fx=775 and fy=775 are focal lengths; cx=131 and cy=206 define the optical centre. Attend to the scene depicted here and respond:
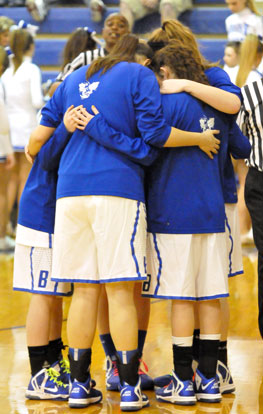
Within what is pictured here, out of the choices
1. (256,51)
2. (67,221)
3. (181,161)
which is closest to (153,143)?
(181,161)

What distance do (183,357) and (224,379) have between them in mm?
291

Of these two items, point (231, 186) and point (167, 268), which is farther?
point (231, 186)

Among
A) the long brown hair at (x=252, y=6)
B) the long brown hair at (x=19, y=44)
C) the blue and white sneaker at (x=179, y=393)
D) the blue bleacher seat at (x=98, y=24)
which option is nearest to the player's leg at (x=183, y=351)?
the blue and white sneaker at (x=179, y=393)

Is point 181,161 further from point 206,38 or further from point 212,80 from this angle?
point 206,38

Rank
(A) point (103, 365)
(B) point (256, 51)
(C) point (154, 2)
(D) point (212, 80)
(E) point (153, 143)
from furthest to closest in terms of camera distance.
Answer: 1. (C) point (154, 2)
2. (B) point (256, 51)
3. (A) point (103, 365)
4. (D) point (212, 80)
5. (E) point (153, 143)

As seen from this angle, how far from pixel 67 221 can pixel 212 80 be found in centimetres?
82

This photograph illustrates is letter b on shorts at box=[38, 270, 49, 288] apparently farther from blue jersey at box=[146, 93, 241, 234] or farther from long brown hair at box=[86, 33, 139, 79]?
long brown hair at box=[86, 33, 139, 79]

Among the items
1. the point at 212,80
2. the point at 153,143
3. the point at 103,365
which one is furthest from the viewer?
the point at 103,365

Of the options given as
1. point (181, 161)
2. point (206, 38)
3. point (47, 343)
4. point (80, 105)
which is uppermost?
point (206, 38)

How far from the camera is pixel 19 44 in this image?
7008 millimetres

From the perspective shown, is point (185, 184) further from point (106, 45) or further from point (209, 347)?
point (106, 45)

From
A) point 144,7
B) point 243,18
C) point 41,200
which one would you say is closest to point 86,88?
point 41,200

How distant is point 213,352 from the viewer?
9.95 ft

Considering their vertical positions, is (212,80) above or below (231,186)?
above
